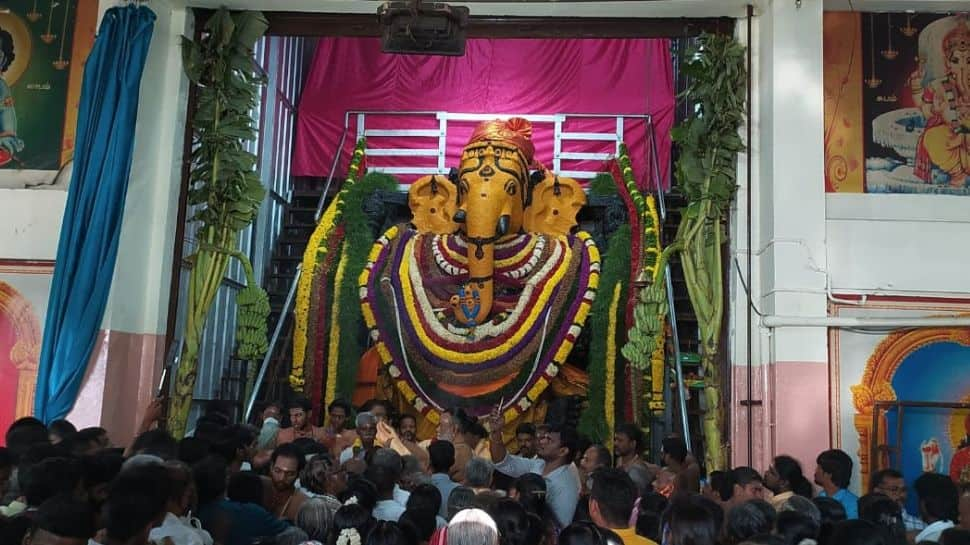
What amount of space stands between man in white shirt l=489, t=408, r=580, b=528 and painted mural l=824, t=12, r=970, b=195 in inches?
123

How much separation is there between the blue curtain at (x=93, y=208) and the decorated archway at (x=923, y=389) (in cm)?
555

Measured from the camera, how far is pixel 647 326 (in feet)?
28.3

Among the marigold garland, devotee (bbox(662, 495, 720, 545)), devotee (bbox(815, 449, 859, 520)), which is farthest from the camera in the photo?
the marigold garland

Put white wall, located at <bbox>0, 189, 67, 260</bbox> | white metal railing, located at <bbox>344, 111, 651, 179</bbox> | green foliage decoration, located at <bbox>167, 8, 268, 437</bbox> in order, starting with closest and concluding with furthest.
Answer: white wall, located at <bbox>0, 189, 67, 260</bbox>, green foliage decoration, located at <bbox>167, 8, 268, 437</bbox>, white metal railing, located at <bbox>344, 111, 651, 179</bbox>

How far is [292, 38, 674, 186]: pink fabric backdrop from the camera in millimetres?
13289

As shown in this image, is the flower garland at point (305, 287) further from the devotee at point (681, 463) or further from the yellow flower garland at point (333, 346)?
the devotee at point (681, 463)

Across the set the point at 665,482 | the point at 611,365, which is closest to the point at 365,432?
the point at 665,482

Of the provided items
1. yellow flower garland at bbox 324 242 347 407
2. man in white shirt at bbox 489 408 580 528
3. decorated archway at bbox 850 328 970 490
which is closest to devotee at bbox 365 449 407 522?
man in white shirt at bbox 489 408 580 528

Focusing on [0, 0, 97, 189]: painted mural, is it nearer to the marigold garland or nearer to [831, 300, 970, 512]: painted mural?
the marigold garland

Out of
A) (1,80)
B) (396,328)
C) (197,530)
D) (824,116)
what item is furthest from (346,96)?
(197,530)

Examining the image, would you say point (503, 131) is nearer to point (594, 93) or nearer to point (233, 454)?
point (594, 93)

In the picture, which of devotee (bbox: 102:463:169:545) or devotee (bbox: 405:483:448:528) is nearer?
devotee (bbox: 102:463:169:545)

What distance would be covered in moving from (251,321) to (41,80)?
2.57 meters

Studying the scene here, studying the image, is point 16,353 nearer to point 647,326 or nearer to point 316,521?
point 316,521
